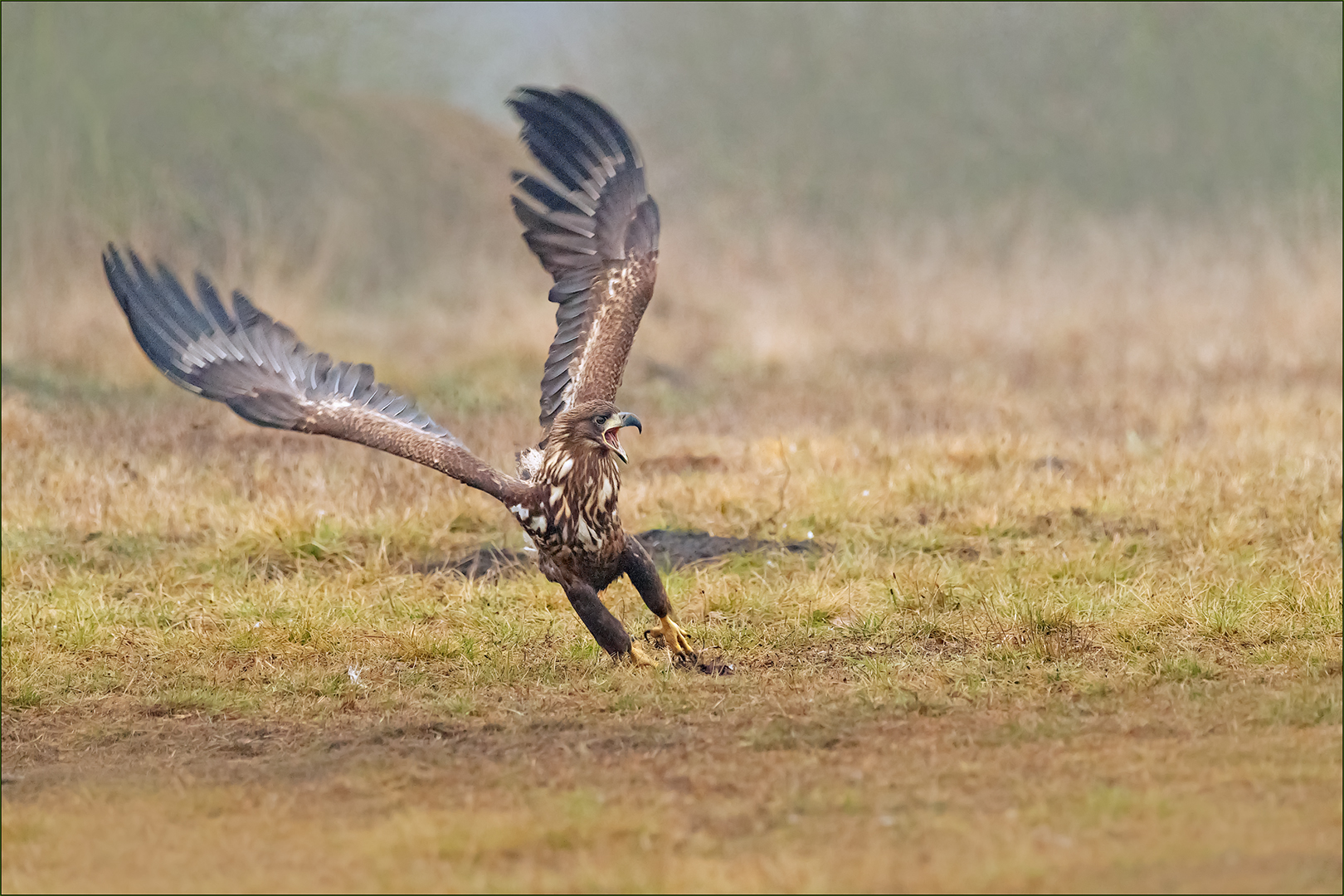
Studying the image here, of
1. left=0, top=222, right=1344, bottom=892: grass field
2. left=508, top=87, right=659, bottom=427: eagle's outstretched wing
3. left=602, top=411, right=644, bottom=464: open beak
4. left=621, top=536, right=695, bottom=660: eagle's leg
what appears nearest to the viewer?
left=0, top=222, right=1344, bottom=892: grass field

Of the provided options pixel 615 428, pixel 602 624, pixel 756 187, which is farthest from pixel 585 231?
pixel 756 187

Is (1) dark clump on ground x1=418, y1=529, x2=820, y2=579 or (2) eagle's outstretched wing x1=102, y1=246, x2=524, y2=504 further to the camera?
(1) dark clump on ground x1=418, y1=529, x2=820, y2=579

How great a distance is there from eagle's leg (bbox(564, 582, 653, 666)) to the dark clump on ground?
170cm

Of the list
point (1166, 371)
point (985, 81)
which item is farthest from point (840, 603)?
point (985, 81)

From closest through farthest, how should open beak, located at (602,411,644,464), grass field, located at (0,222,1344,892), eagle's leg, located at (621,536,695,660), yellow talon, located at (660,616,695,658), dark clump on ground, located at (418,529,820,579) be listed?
1. grass field, located at (0,222,1344,892)
2. open beak, located at (602,411,644,464)
3. eagle's leg, located at (621,536,695,660)
4. yellow talon, located at (660,616,695,658)
5. dark clump on ground, located at (418,529,820,579)

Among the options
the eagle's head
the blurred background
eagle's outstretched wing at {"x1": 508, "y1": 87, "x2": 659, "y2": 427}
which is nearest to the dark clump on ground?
eagle's outstretched wing at {"x1": 508, "y1": 87, "x2": 659, "y2": 427}

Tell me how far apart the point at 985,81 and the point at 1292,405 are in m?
14.6

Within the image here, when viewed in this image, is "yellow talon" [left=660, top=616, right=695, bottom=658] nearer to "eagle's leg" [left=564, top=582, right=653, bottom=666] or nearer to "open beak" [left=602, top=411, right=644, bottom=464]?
"eagle's leg" [left=564, top=582, right=653, bottom=666]

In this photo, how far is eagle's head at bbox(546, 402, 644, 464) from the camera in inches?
215

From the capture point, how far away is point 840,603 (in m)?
6.62

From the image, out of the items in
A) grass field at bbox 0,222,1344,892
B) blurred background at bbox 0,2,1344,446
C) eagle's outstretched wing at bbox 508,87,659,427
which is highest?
blurred background at bbox 0,2,1344,446

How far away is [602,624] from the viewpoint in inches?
222

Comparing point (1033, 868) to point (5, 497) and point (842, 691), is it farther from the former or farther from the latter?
point (5, 497)

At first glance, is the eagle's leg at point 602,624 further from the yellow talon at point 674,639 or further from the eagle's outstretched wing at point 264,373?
the eagle's outstretched wing at point 264,373
